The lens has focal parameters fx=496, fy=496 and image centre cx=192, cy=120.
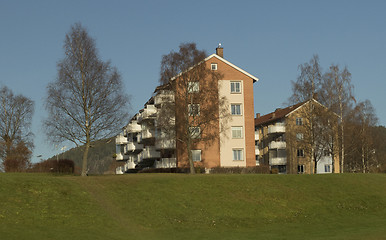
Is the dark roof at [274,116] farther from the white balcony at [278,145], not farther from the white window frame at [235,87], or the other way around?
the white window frame at [235,87]

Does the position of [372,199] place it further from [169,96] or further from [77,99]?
[77,99]

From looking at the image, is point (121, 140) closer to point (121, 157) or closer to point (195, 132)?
point (121, 157)

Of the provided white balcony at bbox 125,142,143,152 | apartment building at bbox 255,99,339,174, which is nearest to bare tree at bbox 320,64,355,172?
apartment building at bbox 255,99,339,174

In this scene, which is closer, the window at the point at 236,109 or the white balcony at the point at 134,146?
the window at the point at 236,109

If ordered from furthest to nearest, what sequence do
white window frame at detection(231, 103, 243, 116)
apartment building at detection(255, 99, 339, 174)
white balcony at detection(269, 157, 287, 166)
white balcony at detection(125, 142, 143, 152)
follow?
white balcony at detection(269, 157, 287, 166) < white balcony at detection(125, 142, 143, 152) < white window frame at detection(231, 103, 243, 116) < apartment building at detection(255, 99, 339, 174)

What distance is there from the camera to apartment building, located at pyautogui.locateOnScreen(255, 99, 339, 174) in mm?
65562

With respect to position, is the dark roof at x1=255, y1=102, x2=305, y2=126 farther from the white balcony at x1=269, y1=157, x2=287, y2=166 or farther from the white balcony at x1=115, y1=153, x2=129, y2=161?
the white balcony at x1=115, y1=153, x2=129, y2=161

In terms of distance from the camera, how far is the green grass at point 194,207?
33219 mm

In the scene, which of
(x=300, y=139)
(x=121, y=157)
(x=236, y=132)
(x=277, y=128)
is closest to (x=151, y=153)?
(x=236, y=132)

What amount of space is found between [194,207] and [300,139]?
32059mm

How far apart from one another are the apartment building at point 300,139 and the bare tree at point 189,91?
12149 mm

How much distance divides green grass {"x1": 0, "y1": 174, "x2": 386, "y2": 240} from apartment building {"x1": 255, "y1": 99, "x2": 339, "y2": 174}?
1402 cm

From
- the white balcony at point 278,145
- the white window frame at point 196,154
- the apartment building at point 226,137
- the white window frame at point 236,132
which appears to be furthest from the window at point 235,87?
the white balcony at point 278,145

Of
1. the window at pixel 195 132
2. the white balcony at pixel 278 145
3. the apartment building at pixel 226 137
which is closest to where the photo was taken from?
the window at pixel 195 132
